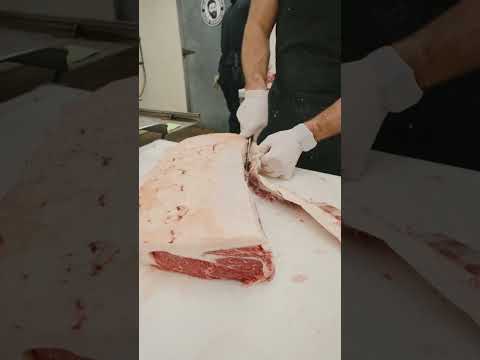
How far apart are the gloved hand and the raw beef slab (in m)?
0.14

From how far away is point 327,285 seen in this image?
565 millimetres

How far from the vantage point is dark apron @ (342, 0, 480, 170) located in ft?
0.93

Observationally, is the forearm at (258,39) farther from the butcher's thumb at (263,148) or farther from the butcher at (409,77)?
the butcher at (409,77)

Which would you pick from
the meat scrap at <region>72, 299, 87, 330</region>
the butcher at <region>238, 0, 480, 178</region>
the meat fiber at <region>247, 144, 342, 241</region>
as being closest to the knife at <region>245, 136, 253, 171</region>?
the meat fiber at <region>247, 144, 342, 241</region>

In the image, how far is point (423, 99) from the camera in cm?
32

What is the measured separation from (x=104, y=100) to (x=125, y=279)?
19cm

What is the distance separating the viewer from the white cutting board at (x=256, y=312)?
18.1 inches

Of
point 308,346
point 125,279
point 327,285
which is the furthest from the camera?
point 327,285

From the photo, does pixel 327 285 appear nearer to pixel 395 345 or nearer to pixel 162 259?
pixel 395 345

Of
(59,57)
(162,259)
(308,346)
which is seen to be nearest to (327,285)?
(308,346)

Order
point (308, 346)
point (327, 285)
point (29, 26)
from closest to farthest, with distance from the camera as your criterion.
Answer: point (29, 26), point (308, 346), point (327, 285)

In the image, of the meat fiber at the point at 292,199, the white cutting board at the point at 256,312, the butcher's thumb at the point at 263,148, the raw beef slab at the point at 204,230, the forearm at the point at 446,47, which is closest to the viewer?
the forearm at the point at 446,47

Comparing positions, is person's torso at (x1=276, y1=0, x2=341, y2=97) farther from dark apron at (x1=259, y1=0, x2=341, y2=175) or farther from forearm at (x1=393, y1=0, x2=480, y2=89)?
forearm at (x1=393, y1=0, x2=480, y2=89)

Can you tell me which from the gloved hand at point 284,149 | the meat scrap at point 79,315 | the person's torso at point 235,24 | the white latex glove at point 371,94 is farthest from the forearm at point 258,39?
the meat scrap at point 79,315
